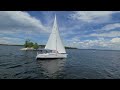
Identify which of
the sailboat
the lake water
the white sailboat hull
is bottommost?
the lake water

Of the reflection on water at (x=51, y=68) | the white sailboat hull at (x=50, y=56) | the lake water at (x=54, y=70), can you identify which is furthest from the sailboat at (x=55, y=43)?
the reflection on water at (x=51, y=68)

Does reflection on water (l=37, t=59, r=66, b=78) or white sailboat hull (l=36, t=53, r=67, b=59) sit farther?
white sailboat hull (l=36, t=53, r=67, b=59)

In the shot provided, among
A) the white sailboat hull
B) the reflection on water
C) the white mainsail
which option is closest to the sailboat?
the white mainsail

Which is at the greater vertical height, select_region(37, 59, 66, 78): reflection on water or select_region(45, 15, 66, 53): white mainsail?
select_region(45, 15, 66, 53): white mainsail

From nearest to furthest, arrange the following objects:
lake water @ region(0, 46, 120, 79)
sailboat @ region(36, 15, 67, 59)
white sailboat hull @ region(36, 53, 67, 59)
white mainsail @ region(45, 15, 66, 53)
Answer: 1. lake water @ region(0, 46, 120, 79)
2. white sailboat hull @ region(36, 53, 67, 59)
3. sailboat @ region(36, 15, 67, 59)
4. white mainsail @ region(45, 15, 66, 53)

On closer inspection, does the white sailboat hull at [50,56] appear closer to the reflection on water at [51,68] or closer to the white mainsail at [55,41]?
the reflection on water at [51,68]

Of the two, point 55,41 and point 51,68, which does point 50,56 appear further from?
point 51,68

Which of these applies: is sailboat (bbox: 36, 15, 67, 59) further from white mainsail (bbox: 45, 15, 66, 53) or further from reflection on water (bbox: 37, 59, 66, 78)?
reflection on water (bbox: 37, 59, 66, 78)

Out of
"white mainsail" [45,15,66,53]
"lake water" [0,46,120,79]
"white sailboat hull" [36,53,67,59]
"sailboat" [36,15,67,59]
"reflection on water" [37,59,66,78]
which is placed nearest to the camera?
"lake water" [0,46,120,79]
